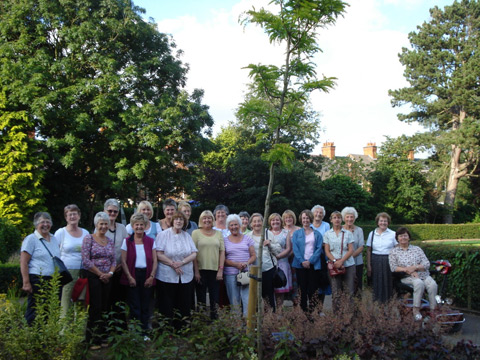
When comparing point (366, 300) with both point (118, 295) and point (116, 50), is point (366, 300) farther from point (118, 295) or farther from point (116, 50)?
point (116, 50)

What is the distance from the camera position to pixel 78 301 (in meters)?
6.08

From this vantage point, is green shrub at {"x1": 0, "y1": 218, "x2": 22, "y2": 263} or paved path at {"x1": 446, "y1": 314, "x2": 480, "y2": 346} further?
green shrub at {"x1": 0, "y1": 218, "x2": 22, "y2": 263}

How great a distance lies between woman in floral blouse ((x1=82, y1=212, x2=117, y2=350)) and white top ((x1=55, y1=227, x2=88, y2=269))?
32 cm

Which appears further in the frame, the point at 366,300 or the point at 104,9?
the point at 104,9

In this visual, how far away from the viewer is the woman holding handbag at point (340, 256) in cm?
764

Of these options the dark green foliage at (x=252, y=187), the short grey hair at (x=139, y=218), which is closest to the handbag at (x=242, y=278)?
the short grey hair at (x=139, y=218)

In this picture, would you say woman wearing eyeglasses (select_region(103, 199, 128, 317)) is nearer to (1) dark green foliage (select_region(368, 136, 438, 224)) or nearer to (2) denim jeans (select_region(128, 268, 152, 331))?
(2) denim jeans (select_region(128, 268, 152, 331))

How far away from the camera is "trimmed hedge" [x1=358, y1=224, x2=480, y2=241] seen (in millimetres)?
35719

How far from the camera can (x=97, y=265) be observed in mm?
6199

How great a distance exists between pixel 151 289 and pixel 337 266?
2.92 metres

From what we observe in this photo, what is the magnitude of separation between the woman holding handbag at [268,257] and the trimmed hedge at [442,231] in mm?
29379

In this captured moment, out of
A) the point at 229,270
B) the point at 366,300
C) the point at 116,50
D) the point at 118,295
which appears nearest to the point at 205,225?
the point at 229,270

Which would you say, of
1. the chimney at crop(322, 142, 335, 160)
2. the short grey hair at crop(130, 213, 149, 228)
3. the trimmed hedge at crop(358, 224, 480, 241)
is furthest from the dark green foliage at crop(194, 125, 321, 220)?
the chimney at crop(322, 142, 335, 160)

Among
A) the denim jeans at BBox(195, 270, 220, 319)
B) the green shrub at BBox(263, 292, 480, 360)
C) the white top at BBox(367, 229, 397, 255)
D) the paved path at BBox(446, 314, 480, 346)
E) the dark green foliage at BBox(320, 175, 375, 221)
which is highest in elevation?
the dark green foliage at BBox(320, 175, 375, 221)
